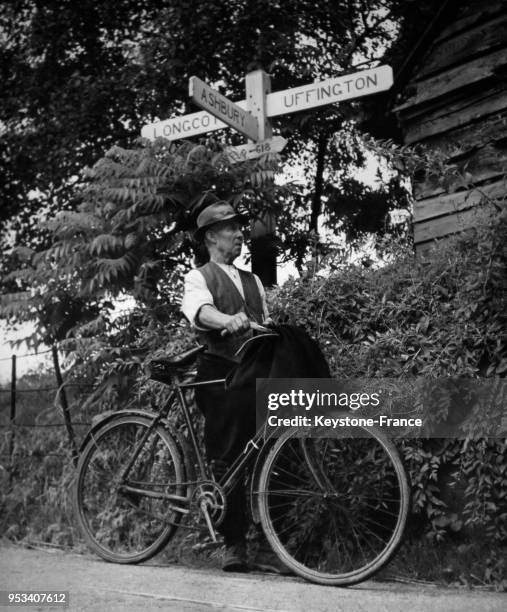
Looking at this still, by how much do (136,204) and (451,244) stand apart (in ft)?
8.06

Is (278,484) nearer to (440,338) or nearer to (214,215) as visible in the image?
(440,338)

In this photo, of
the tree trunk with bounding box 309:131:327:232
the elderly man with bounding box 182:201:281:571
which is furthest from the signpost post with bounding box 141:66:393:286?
the tree trunk with bounding box 309:131:327:232

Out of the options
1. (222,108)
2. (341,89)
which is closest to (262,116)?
(222,108)

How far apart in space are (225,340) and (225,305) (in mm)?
184

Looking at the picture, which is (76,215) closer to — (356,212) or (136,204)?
(136,204)

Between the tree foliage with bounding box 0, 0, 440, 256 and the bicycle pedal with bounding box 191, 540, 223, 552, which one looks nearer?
the bicycle pedal with bounding box 191, 540, 223, 552

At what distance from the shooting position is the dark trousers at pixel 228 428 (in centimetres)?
363

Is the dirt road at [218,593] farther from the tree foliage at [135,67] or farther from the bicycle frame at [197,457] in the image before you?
the tree foliage at [135,67]

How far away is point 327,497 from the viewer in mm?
3305

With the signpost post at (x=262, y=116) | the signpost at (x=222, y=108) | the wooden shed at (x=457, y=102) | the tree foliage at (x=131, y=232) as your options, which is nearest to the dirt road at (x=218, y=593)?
the tree foliage at (x=131, y=232)

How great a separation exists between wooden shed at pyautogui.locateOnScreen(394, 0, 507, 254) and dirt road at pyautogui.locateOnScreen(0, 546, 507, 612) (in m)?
4.02

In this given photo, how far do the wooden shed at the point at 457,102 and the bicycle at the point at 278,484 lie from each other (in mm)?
3412

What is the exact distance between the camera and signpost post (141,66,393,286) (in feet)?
17.2

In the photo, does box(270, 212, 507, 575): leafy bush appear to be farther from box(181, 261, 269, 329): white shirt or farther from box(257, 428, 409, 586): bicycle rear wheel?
box(181, 261, 269, 329): white shirt
